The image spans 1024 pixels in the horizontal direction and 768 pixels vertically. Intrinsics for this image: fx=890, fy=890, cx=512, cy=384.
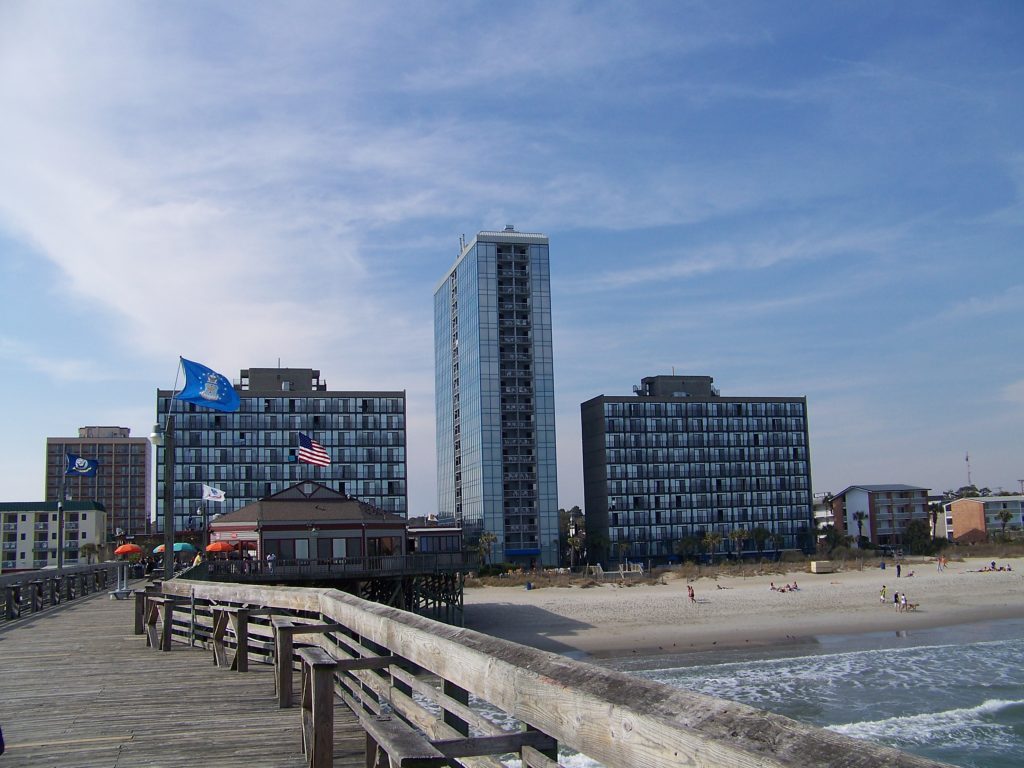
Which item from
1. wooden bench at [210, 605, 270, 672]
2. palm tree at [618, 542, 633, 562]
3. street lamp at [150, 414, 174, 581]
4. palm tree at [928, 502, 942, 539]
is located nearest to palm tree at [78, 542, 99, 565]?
palm tree at [618, 542, 633, 562]

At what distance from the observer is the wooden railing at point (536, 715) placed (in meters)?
2.35

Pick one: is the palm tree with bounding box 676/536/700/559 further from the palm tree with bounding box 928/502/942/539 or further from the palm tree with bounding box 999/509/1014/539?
the palm tree with bounding box 928/502/942/539

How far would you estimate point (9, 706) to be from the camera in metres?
10.1

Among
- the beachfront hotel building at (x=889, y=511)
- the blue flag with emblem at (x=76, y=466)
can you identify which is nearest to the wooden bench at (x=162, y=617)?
the blue flag with emblem at (x=76, y=466)

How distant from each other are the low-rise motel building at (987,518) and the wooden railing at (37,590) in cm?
12944

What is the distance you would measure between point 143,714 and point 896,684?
1331 inches

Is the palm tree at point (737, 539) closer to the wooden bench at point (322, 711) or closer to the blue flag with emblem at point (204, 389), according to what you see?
the blue flag with emblem at point (204, 389)

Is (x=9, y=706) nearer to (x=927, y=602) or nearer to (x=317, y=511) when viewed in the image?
(x=317, y=511)

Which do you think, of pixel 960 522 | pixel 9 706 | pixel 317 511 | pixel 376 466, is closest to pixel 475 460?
pixel 376 466

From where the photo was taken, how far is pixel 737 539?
117812 millimetres

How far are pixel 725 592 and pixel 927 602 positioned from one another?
15.4 meters

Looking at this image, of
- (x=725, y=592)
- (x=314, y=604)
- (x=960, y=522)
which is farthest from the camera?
(x=960, y=522)

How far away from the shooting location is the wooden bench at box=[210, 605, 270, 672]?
1140cm

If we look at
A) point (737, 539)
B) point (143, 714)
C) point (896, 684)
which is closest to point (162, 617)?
point (143, 714)
